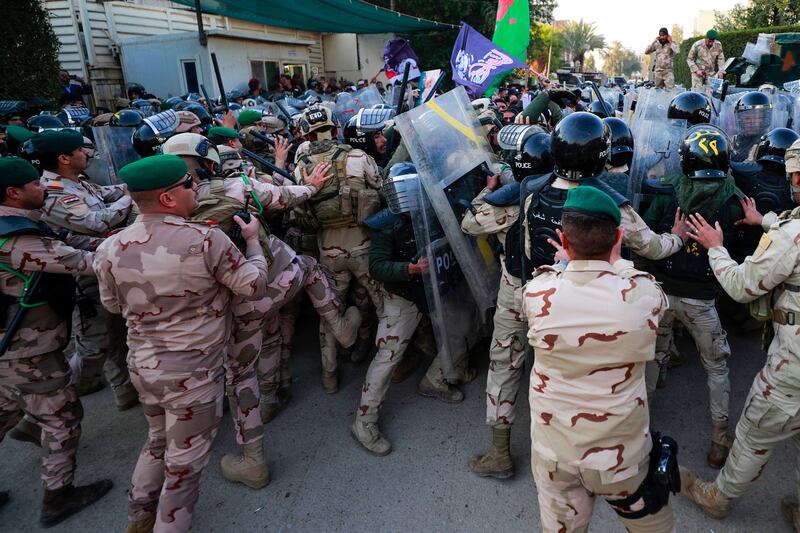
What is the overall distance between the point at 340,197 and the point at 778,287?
8.86 ft

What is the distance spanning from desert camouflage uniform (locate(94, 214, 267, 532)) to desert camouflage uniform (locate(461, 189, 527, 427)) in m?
1.32

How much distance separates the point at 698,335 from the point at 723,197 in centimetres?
86

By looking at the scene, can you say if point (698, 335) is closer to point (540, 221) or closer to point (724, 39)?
point (540, 221)

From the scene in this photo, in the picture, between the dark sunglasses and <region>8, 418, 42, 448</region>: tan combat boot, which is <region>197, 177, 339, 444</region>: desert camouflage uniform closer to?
the dark sunglasses

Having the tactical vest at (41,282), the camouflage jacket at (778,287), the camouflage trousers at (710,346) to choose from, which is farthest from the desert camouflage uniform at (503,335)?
the tactical vest at (41,282)

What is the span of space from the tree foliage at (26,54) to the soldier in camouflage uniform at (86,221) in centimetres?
852

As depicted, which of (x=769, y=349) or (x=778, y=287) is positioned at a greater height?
(x=778, y=287)

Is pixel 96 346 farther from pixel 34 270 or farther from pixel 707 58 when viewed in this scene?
pixel 707 58

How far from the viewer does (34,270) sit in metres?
2.74

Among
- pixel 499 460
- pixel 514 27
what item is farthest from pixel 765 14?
pixel 499 460

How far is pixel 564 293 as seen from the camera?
1827 millimetres

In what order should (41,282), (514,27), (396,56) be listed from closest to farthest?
(41,282), (514,27), (396,56)

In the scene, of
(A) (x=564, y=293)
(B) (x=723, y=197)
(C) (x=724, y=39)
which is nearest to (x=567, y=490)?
(A) (x=564, y=293)

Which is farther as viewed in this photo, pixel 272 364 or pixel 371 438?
pixel 272 364
